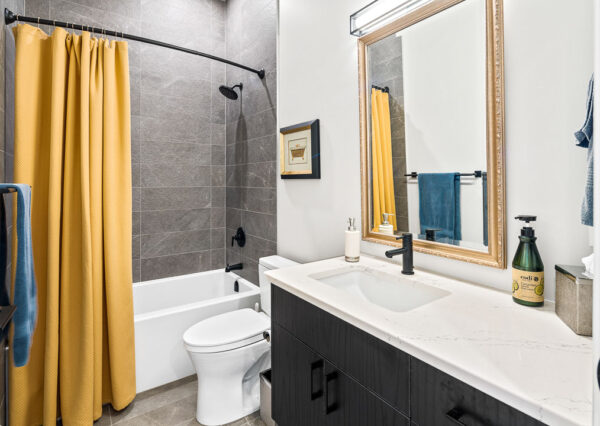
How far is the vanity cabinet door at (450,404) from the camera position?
22.4 inches

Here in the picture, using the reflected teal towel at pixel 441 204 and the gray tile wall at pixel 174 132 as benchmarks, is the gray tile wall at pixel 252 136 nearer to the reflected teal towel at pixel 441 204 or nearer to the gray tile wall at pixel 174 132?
the gray tile wall at pixel 174 132

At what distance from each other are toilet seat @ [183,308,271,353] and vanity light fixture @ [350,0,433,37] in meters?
1.55

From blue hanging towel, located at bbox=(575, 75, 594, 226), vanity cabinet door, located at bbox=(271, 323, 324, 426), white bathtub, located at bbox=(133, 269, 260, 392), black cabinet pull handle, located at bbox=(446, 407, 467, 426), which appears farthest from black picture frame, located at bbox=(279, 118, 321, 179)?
black cabinet pull handle, located at bbox=(446, 407, 467, 426)

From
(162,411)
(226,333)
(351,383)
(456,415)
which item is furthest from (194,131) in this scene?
(456,415)

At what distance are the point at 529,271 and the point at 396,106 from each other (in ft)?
2.72

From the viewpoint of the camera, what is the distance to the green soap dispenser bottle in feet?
2.85

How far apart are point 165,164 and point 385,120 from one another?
190 cm

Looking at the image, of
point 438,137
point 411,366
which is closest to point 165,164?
point 438,137

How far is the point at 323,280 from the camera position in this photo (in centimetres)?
128

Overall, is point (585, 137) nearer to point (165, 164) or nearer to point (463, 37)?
point (463, 37)

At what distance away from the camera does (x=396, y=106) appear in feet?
4.50

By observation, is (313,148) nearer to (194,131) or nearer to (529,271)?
(529,271)

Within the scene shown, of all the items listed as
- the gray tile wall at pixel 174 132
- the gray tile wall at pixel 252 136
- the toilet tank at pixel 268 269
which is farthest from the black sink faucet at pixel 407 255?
the gray tile wall at pixel 174 132

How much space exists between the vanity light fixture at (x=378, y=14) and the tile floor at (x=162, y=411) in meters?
2.01
